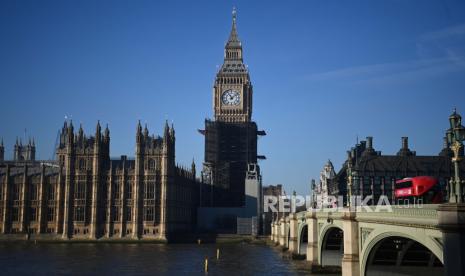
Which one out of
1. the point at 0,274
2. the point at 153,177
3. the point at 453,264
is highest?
the point at 153,177

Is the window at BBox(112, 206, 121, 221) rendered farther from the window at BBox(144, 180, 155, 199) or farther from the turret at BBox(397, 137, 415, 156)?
the turret at BBox(397, 137, 415, 156)

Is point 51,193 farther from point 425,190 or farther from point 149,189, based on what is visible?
point 425,190

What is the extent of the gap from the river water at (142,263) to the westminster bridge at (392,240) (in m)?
6.68

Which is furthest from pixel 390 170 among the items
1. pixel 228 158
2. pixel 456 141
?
pixel 456 141

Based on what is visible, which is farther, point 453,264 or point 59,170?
point 59,170

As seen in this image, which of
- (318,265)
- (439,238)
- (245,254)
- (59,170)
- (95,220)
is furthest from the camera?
(59,170)

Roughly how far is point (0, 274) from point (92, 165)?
7719 cm

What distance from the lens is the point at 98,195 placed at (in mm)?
152375

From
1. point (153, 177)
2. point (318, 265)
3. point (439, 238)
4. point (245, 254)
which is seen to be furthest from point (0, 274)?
point (153, 177)

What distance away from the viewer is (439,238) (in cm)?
3152

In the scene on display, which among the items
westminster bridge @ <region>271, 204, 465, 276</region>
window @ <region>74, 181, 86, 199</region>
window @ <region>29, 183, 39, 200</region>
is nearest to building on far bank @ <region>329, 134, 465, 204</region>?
window @ <region>74, 181, 86, 199</region>

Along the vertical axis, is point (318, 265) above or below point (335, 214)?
below

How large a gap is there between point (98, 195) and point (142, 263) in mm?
62693

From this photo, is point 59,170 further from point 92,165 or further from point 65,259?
point 65,259
